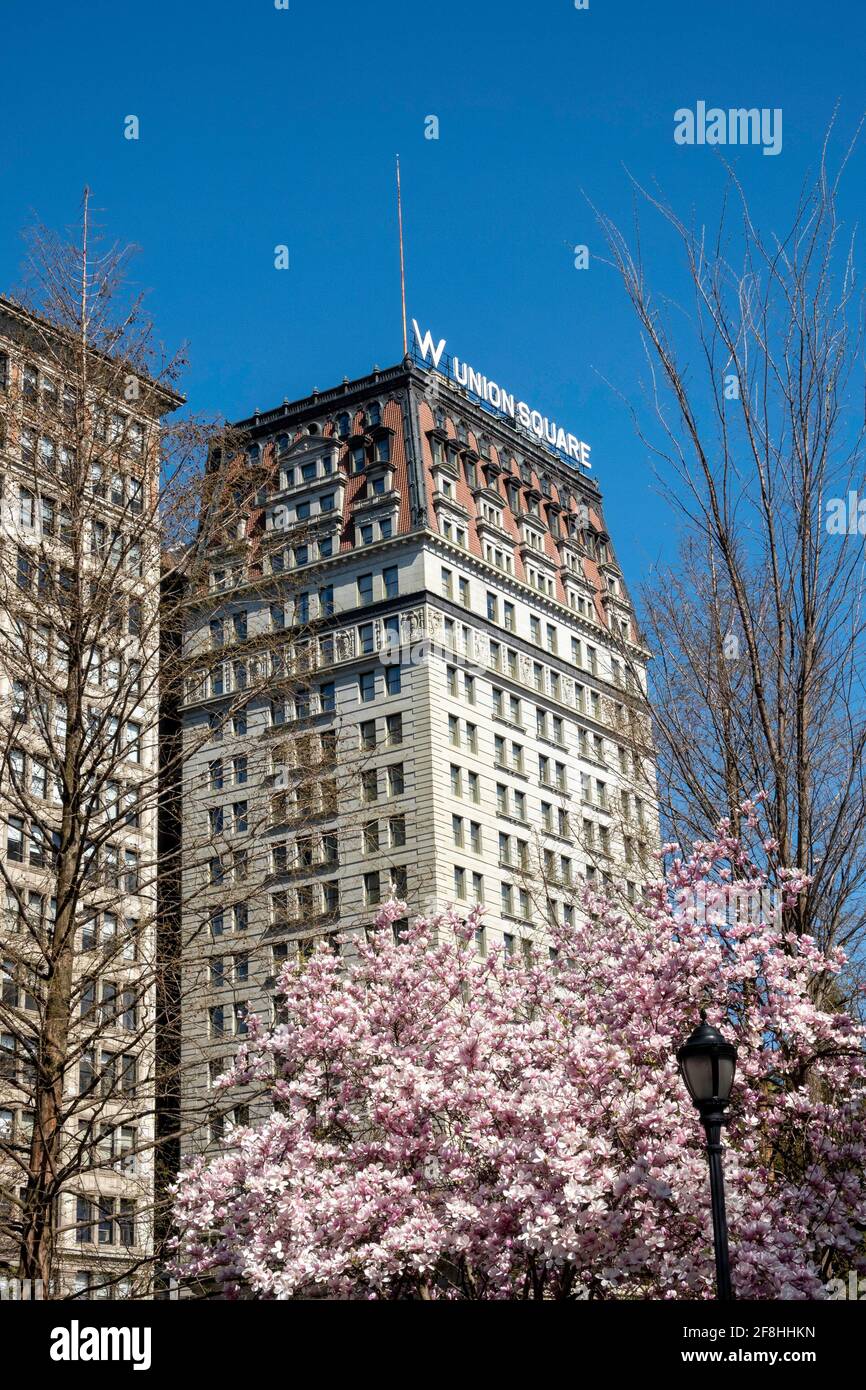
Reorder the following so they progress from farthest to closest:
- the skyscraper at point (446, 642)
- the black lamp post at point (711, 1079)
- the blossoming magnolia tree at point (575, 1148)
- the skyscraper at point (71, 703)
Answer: the skyscraper at point (446, 642) < the blossoming magnolia tree at point (575, 1148) < the skyscraper at point (71, 703) < the black lamp post at point (711, 1079)

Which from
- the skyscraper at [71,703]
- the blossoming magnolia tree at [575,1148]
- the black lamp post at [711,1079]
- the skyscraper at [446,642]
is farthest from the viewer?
the skyscraper at [446,642]

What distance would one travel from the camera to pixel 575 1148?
16.5 m

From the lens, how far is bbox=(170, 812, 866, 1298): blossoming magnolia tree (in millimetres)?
16438

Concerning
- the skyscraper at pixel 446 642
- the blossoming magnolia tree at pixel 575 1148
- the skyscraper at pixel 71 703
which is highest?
the skyscraper at pixel 446 642

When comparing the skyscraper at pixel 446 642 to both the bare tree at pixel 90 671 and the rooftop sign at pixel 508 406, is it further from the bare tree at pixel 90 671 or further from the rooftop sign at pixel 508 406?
the bare tree at pixel 90 671

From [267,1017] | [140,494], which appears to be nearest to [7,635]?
[140,494]

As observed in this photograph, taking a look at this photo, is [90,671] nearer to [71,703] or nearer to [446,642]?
[71,703]

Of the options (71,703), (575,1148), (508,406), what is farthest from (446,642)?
(575,1148)

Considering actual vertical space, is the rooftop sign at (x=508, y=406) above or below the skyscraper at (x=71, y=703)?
above

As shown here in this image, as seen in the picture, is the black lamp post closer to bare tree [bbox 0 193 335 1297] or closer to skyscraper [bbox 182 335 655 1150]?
bare tree [bbox 0 193 335 1297]

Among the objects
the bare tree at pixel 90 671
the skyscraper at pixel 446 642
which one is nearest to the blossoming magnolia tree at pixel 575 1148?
the bare tree at pixel 90 671

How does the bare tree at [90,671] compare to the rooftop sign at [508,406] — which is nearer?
the bare tree at [90,671]

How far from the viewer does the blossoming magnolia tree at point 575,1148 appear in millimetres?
16438

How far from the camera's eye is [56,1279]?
1647 cm
